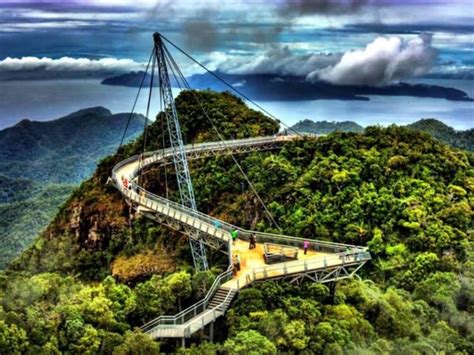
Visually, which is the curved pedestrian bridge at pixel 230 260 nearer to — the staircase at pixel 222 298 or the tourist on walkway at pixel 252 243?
the staircase at pixel 222 298

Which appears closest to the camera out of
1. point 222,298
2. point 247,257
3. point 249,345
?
point 249,345

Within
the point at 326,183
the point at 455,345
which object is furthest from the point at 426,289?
the point at 326,183

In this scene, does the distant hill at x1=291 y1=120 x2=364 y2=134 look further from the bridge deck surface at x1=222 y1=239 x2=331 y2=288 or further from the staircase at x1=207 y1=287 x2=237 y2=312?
the staircase at x1=207 y1=287 x2=237 y2=312

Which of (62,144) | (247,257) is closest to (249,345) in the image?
(247,257)

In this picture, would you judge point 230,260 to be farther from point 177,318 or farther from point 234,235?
point 177,318

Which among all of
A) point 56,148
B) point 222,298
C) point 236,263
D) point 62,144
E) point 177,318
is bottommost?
point 56,148
